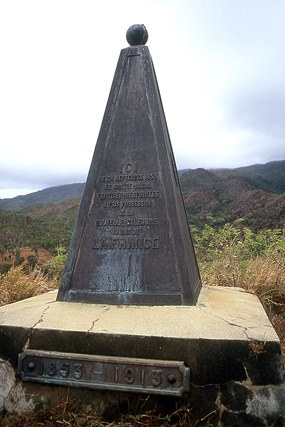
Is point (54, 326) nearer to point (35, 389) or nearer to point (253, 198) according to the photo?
point (35, 389)

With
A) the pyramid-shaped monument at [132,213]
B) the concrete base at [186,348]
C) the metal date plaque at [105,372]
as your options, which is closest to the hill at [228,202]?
the pyramid-shaped monument at [132,213]

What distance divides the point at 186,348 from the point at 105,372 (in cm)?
56

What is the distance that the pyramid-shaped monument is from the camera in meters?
2.84

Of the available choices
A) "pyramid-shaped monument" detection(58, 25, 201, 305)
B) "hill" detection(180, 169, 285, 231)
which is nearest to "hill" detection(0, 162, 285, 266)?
"hill" detection(180, 169, 285, 231)

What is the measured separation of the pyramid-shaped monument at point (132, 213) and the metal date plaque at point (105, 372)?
2.32 ft

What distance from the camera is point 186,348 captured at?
2090mm

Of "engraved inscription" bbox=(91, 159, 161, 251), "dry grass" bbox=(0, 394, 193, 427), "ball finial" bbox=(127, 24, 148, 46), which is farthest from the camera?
"ball finial" bbox=(127, 24, 148, 46)

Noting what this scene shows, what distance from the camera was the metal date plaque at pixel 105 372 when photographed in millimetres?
2055

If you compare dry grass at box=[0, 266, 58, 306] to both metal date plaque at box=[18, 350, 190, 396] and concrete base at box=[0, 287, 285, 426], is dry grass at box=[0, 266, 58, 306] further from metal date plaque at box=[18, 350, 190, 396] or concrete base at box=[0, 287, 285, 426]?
metal date plaque at box=[18, 350, 190, 396]

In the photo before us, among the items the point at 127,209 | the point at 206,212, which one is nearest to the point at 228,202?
the point at 206,212

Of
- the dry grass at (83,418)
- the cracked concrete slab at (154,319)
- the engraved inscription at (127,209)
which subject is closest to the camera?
the dry grass at (83,418)

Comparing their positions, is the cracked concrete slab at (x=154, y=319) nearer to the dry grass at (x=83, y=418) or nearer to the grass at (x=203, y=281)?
the grass at (x=203, y=281)

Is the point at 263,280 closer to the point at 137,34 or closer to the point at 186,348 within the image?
the point at 186,348

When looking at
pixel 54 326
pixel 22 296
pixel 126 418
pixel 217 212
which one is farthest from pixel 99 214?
pixel 217 212
